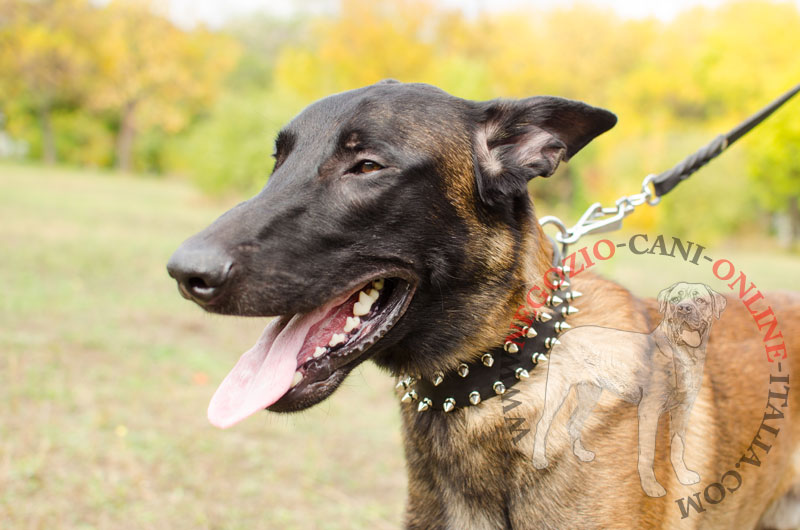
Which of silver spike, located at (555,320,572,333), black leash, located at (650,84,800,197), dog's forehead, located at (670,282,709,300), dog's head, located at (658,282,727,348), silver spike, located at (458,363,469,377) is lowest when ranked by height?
silver spike, located at (458,363,469,377)

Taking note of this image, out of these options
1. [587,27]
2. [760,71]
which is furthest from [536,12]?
[760,71]

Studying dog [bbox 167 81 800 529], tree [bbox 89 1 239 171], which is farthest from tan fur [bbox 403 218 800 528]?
tree [bbox 89 1 239 171]

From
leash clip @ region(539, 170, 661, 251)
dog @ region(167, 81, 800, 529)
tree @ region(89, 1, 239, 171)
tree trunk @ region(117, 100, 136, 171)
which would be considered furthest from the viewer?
tree trunk @ region(117, 100, 136, 171)

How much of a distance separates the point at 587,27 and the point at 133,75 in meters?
29.9

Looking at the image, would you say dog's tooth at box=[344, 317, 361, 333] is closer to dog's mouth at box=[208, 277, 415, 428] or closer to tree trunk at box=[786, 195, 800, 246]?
dog's mouth at box=[208, 277, 415, 428]

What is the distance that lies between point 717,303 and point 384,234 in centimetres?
129

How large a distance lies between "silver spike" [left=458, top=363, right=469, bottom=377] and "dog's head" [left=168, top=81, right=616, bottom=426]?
0.09 feet

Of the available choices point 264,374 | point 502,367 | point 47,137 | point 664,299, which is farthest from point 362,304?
point 47,137

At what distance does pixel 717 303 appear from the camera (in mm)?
2439

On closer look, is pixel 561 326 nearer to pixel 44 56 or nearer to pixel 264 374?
pixel 264 374

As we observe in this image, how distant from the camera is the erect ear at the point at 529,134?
7.61 feet

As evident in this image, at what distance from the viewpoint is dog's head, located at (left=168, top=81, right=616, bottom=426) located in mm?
2068

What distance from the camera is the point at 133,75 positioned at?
141 ft

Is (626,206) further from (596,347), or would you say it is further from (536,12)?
(536,12)
